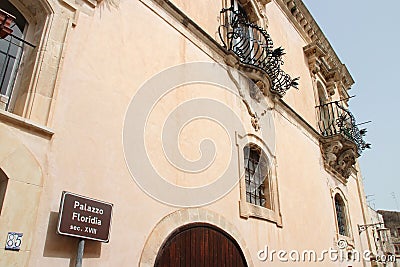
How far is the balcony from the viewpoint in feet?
32.1

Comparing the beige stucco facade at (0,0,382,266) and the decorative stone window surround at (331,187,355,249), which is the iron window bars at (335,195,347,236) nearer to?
the decorative stone window surround at (331,187,355,249)

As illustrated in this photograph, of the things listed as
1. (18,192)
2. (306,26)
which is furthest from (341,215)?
(18,192)

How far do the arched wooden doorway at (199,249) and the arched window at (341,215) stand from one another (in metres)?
5.98

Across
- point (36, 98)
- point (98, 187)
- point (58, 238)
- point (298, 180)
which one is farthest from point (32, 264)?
point (298, 180)

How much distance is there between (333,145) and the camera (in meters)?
9.76

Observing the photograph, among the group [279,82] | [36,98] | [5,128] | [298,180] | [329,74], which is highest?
[329,74]

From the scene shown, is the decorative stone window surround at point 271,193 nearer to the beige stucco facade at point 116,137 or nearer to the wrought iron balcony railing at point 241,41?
the beige stucco facade at point 116,137

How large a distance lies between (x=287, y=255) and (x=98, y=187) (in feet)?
14.1

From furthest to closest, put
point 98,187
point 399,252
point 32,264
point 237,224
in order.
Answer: point 399,252 → point 237,224 → point 98,187 → point 32,264

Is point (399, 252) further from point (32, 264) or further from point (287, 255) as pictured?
point (32, 264)

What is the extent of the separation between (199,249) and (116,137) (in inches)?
74.5

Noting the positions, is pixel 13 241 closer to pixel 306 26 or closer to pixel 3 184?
pixel 3 184

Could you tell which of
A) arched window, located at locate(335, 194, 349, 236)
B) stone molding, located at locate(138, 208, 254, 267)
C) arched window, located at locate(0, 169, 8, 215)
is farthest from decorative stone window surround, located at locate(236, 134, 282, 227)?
arched window, located at locate(335, 194, 349, 236)

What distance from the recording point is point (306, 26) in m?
11.3
